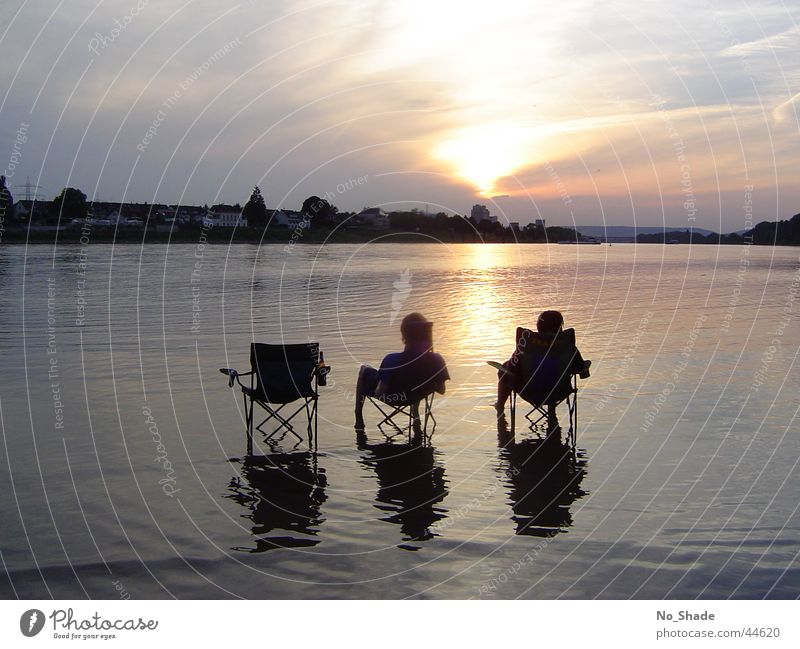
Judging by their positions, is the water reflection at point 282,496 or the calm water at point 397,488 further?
the water reflection at point 282,496

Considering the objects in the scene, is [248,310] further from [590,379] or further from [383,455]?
[383,455]

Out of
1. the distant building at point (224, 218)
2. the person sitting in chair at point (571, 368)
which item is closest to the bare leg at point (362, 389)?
the person sitting in chair at point (571, 368)

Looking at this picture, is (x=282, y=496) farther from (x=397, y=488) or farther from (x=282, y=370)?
(x=282, y=370)

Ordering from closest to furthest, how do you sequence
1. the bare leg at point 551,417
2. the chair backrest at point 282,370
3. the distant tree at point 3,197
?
the chair backrest at point 282,370
the bare leg at point 551,417
the distant tree at point 3,197

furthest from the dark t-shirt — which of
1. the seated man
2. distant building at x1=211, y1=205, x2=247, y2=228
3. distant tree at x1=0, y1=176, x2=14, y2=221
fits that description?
distant building at x1=211, y1=205, x2=247, y2=228

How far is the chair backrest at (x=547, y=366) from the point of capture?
916 cm

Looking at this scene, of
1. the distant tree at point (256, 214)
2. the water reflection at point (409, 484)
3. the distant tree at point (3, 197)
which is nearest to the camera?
the water reflection at point (409, 484)

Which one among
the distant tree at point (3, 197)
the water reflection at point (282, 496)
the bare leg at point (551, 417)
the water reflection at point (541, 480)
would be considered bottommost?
the water reflection at point (282, 496)

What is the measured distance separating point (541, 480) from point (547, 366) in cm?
192

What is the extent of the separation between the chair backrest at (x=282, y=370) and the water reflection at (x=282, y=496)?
672 mm

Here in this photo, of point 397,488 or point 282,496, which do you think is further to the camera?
point 397,488

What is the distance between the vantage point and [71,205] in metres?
93.8

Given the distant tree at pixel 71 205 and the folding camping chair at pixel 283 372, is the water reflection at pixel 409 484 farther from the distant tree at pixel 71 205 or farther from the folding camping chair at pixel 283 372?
the distant tree at pixel 71 205

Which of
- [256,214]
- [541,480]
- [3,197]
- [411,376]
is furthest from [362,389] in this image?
[256,214]
